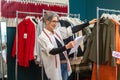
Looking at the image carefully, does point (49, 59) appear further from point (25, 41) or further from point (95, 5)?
point (95, 5)

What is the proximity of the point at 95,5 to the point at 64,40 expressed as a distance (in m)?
2.68

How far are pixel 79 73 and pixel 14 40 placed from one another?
1.40 metres

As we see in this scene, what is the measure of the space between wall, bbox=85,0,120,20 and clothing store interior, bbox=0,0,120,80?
2 cm

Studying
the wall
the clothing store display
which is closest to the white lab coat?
the clothing store display

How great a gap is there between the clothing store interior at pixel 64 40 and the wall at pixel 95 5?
0.08 feet

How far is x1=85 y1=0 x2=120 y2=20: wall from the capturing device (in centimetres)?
596

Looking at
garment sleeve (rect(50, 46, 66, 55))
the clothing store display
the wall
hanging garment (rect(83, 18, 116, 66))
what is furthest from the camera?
the wall

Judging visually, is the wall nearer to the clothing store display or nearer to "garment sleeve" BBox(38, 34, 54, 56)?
the clothing store display

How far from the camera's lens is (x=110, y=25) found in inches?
149

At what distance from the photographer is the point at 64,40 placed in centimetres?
396

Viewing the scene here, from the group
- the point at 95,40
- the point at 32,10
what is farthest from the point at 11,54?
the point at 95,40

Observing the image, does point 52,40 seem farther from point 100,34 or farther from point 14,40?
point 14,40

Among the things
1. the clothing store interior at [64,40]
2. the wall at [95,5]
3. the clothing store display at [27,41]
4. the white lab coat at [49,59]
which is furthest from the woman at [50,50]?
the wall at [95,5]

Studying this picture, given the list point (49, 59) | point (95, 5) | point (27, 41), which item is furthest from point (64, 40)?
point (95, 5)
